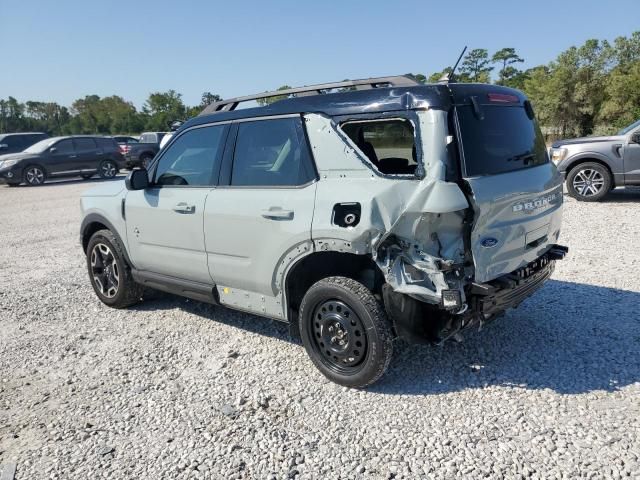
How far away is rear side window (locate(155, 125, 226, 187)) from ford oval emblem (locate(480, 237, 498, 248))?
2.18 meters

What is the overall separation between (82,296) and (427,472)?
4.50 m

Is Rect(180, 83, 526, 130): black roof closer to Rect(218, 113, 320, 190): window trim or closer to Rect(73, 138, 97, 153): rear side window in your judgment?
Rect(218, 113, 320, 190): window trim

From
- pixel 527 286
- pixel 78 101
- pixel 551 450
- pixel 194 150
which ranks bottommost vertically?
pixel 551 450

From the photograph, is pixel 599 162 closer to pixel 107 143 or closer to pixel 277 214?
pixel 277 214

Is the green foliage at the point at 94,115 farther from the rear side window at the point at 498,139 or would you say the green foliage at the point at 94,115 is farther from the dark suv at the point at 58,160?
the rear side window at the point at 498,139

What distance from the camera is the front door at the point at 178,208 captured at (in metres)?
4.06

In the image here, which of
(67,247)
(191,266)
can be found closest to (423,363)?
(191,266)

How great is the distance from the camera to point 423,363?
3.70 m

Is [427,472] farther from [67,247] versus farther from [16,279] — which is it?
[67,247]

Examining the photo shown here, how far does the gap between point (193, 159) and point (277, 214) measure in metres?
1.26

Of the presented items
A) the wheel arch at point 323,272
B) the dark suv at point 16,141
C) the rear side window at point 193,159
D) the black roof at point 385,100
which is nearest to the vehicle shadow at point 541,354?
the wheel arch at point 323,272

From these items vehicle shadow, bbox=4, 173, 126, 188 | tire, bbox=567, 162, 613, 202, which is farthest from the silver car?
vehicle shadow, bbox=4, 173, 126, 188

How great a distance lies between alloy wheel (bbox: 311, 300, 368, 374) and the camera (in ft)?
10.7

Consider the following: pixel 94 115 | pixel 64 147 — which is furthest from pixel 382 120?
pixel 94 115
